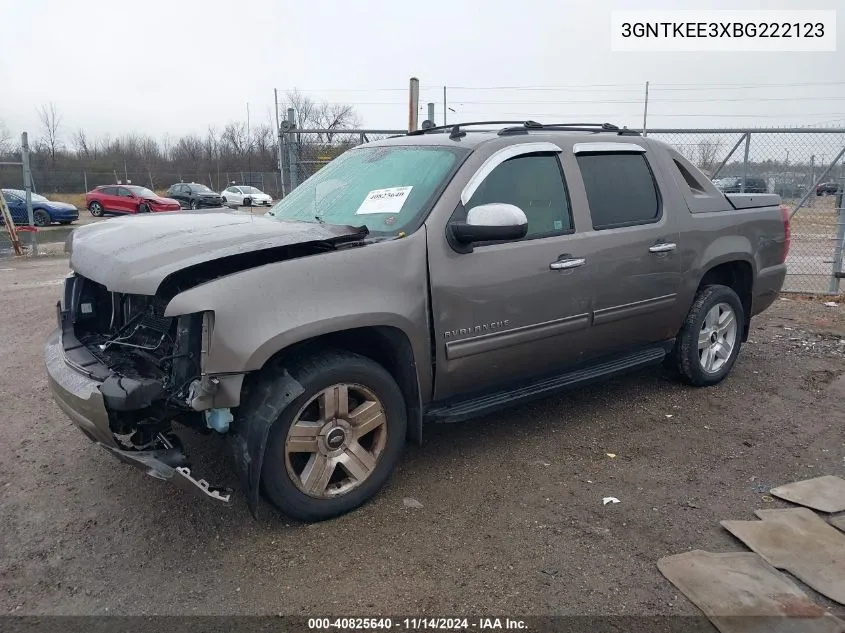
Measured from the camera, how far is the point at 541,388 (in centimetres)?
387

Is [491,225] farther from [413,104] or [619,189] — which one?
[413,104]

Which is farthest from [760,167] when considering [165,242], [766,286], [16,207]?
[16,207]

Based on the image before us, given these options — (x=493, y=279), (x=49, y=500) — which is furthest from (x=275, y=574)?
(x=493, y=279)

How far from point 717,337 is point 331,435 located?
3.45 m

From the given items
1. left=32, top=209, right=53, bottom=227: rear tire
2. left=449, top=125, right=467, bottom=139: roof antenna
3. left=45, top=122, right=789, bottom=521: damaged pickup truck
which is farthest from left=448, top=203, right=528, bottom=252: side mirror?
left=32, top=209, right=53, bottom=227: rear tire

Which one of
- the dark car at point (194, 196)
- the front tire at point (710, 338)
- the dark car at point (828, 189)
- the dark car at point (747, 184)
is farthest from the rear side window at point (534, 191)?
the dark car at point (194, 196)

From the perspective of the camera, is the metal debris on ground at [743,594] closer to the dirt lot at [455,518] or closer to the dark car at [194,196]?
the dirt lot at [455,518]

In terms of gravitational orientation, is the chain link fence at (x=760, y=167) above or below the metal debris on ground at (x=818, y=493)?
above

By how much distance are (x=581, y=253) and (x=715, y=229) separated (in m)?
1.49

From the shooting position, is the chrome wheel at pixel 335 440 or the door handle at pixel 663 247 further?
the door handle at pixel 663 247

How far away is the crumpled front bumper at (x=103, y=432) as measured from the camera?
2658mm

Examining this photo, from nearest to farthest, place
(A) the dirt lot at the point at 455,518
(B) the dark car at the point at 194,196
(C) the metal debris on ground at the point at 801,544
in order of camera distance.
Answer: (A) the dirt lot at the point at 455,518, (C) the metal debris on ground at the point at 801,544, (B) the dark car at the point at 194,196

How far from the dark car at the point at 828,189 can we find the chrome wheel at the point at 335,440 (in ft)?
25.3

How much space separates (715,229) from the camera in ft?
15.4
